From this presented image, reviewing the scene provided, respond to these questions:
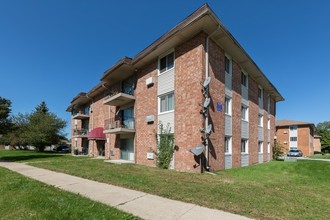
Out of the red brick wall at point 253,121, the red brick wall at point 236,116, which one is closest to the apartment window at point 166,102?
the red brick wall at point 236,116

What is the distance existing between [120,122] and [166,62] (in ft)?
29.6

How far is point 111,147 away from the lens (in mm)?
25531

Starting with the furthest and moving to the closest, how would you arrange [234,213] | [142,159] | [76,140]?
[76,140] < [142,159] < [234,213]

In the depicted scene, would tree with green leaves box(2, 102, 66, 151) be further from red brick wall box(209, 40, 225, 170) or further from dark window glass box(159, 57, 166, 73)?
red brick wall box(209, 40, 225, 170)

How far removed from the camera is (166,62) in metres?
17.4

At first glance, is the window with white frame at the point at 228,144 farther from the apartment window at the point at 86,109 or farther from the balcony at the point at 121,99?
the apartment window at the point at 86,109

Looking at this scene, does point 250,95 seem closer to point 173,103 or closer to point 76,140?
point 173,103

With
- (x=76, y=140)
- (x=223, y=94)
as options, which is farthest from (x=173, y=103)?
(x=76, y=140)

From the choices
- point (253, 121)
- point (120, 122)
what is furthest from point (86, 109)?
point (253, 121)

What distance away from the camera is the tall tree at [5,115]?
2351 cm

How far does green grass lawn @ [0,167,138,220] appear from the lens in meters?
5.24

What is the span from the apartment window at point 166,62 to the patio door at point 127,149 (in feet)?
25.0

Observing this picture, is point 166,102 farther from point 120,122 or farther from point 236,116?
point 120,122

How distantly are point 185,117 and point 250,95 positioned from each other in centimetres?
1012
